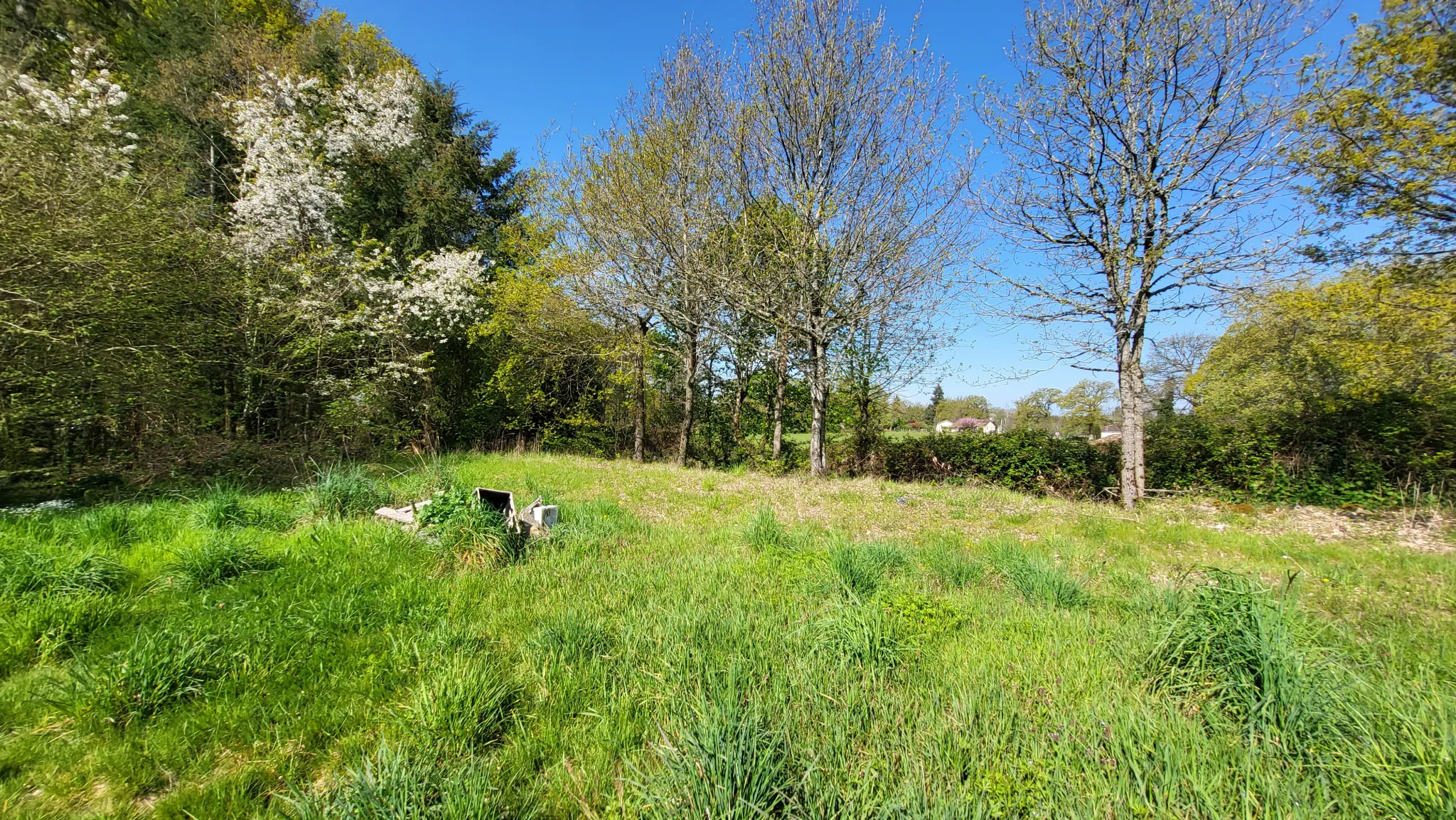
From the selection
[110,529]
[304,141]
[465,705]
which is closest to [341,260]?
[304,141]

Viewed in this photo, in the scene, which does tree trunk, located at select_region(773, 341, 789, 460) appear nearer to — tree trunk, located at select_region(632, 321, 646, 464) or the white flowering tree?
tree trunk, located at select_region(632, 321, 646, 464)

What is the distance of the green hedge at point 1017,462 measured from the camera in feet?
36.8

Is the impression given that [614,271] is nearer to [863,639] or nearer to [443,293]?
[443,293]

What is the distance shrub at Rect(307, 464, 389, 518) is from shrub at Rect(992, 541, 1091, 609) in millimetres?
6243

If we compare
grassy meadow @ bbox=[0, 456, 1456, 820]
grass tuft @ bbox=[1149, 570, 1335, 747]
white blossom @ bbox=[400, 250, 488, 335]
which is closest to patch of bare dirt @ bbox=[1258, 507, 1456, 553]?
grassy meadow @ bbox=[0, 456, 1456, 820]

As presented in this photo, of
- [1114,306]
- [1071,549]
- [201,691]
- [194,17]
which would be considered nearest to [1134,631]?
[1071,549]

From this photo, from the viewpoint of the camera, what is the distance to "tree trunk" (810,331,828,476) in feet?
36.4

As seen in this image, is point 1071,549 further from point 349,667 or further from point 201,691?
point 201,691

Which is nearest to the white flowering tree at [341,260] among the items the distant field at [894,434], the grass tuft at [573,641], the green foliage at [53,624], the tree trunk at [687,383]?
the tree trunk at [687,383]

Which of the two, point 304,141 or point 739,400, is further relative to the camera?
point 739,400

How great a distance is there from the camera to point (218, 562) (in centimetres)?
341

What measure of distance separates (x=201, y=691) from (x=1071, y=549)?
6.97m

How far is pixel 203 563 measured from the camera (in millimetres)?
3340

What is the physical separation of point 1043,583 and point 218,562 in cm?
595
